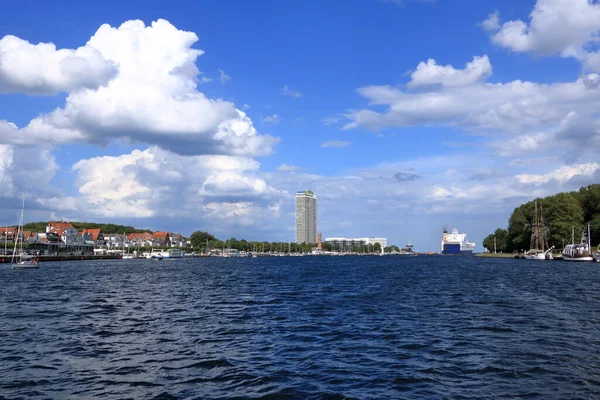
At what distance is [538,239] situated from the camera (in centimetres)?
17688

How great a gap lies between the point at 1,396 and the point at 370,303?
2973 centimetres

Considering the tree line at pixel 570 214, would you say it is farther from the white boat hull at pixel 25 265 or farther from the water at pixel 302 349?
the white boat hull at pixel 25 265

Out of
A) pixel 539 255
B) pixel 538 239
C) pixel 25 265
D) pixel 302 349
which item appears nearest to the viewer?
pixel 302 349

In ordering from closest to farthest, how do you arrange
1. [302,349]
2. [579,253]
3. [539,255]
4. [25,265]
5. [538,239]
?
[302,349] < [25,265] < [579,253] < [539,255] < [538,239]

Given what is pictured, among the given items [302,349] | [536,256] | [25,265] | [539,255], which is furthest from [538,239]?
[302,349]

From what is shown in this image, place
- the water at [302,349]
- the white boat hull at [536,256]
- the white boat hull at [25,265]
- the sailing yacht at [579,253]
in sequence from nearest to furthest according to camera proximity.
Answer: the water at [302,349] → the white boat hull at [25,265] → the sailing yacht at [579,253] → the white boat hull at [536,256]

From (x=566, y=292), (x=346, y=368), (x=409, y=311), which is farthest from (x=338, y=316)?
(x=566, y=292)

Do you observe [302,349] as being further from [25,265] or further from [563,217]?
[563,217]

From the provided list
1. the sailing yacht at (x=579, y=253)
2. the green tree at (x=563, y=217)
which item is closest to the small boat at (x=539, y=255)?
the green tree at (x=563, y=217)

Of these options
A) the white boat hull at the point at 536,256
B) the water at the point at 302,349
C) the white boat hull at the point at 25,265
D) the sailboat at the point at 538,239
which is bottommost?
the water at the point at 302,349

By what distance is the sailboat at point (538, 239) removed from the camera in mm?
167000

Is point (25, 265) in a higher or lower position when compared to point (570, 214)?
lower

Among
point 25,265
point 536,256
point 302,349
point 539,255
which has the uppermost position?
point 539,255

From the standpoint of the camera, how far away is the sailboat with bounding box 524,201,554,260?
16700 centimetres
